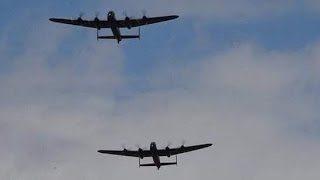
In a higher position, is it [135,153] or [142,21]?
A: [142,21]

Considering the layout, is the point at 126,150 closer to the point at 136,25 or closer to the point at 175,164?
the point at 175,164

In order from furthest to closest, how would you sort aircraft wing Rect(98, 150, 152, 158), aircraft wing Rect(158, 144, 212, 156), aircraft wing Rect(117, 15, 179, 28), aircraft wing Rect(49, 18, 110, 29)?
aircraft wing Rect(158, 144, 212, 156) → aircraft wing Rect(98, 150, 152, 158) → aircraft wing Rect(117, 15, 179, 28) → aircraft wing Rect(49, 18, 110, 29)

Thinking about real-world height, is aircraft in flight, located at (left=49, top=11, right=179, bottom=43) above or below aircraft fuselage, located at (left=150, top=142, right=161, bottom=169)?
above

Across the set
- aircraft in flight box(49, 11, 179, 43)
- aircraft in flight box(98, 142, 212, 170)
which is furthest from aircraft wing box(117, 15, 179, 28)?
aircraft in flight box(98, 142, 212, 170)

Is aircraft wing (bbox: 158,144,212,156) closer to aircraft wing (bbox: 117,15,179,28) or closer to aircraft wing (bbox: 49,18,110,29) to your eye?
aircraft wing (bbox: 117,15,179,28)

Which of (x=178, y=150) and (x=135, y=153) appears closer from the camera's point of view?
(x=135, y=153)

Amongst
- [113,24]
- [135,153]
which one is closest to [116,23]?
[113,24]

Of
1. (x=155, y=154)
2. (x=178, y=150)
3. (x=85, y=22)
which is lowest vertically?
(x=155, y=154)

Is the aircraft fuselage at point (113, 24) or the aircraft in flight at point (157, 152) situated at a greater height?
the aircraft fuselage at point (113, 24)

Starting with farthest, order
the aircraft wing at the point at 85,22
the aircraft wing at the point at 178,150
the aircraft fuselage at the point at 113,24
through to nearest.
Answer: the aircraft wing at the point at 178,150, the aircraft wing at the point at 85,22, the aircraft fuselage at the point at 113,24

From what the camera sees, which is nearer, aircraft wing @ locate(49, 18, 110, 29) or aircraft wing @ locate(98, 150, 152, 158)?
aircraft wing @ locate(49, 18, 110, 29)

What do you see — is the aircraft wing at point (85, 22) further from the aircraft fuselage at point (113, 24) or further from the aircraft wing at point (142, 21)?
the aircraft wing at point (142, 21)

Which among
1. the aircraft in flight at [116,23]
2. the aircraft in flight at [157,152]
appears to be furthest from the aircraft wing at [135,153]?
the aircraft in flight at [116,23]

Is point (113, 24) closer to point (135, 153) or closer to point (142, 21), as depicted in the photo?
point (142, 21)
